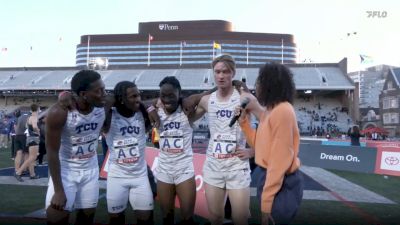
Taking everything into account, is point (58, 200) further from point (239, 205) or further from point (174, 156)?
point (239, 205)

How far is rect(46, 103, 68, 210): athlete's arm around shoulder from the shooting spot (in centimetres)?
352


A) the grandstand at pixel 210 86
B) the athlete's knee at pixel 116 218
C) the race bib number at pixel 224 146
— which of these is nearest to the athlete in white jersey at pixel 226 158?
the race bib number at pixel 224 146

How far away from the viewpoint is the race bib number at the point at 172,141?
427cm

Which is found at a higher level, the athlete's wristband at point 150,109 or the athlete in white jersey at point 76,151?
the athlete's wristband at point 150,109

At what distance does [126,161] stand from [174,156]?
534mm

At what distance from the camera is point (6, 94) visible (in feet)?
152

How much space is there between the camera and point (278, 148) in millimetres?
2818

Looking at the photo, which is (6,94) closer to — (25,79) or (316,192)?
(25,79)

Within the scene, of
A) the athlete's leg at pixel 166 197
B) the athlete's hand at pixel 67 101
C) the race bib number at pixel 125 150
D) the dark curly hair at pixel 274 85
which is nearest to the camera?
the dark curly hair at pixel 274 85

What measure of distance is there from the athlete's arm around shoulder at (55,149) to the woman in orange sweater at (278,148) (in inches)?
70.2

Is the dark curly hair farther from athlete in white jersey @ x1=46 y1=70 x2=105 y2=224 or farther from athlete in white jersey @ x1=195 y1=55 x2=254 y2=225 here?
athlete in white jersey @ x1=46 y1=70 x2=105 y2=224

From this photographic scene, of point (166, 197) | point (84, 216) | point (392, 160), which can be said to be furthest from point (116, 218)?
point (392, 160)

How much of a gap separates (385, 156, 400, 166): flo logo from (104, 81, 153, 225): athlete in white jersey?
10374 millimetres

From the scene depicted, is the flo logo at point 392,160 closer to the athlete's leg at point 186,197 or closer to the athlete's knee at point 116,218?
the athlete's leg at point 186,197
